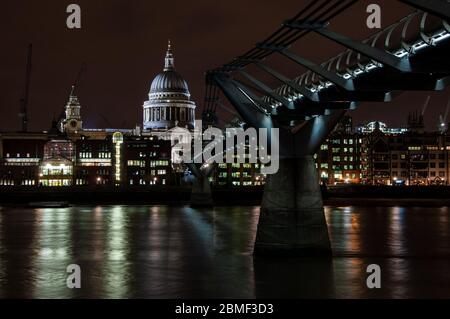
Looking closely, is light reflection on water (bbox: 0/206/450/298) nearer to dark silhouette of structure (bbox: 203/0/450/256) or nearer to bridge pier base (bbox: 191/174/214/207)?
dark silhouette of structure (bbox: 203/0/450/256)

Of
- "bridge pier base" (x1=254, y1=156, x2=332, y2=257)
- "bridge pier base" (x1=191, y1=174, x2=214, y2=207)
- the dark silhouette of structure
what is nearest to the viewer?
the dark silhouette of structure

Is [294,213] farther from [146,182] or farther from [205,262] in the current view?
[146,182]

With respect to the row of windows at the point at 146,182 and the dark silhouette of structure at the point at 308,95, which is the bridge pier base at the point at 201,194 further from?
the row of windows at the point at 146,182

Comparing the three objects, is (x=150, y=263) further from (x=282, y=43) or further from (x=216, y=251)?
(x=282, y=43)

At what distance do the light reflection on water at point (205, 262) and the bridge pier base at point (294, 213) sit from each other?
742mm

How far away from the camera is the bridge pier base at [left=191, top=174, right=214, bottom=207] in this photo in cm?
10044

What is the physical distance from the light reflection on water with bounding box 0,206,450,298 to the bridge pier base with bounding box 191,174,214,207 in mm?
29330

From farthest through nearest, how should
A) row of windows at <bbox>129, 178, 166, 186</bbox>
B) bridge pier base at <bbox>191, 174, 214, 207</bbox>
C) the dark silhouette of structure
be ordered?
1. row of windows at <bbox>129, 178, 166, 186</bbox>
2. bridge pier base at <bbox>191, 174, 214, 207</bbox>
3. the dark silhouette of structure

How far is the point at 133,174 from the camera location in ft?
650

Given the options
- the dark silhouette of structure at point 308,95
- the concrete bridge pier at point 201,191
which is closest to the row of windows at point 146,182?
the concrete bridge pier at point 201,191

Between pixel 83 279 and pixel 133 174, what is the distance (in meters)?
166

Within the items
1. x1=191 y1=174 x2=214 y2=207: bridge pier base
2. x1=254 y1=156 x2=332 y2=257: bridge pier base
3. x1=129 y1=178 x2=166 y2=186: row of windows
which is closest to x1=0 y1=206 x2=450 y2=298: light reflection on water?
x1=254 y1=156 x2=332 y2=257: bridge pier base

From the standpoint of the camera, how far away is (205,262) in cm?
4053

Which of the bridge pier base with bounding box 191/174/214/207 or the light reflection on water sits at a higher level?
the bridge pier base with bounding box 191/174/214/207
